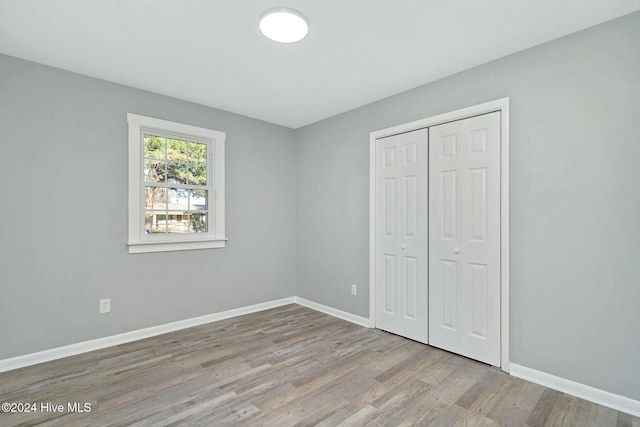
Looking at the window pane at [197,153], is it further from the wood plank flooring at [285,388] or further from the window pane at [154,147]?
the wood plank flooring at [285,388]

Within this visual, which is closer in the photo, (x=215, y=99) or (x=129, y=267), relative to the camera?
(x=129, y=267)

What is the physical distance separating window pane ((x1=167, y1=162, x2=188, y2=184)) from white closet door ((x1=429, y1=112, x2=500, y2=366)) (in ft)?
9.19

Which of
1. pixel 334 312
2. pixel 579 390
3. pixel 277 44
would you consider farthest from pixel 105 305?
pixel 579 390

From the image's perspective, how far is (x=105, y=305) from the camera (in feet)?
9.88

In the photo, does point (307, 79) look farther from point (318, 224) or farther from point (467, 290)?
point (467, 290)

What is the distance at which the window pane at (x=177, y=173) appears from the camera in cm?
353

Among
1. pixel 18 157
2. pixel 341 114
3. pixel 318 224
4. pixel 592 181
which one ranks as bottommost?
pixel 318 224

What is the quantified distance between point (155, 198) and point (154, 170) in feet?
1.04

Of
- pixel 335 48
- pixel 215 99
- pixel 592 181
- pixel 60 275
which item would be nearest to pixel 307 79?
pixel 335 48

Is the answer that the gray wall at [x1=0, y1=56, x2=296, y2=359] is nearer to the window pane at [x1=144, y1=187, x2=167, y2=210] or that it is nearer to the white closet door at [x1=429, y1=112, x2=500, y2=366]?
the window pane at [x1=144, y1=187, x2=167, y2=210]

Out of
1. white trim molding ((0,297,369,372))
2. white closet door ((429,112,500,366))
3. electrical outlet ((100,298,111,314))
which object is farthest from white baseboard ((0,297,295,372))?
white closet door ((429,112,500,366))

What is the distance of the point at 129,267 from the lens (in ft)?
10.4

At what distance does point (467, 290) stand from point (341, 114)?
258 centimetres

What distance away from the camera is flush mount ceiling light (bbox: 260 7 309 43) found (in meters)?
2.02
